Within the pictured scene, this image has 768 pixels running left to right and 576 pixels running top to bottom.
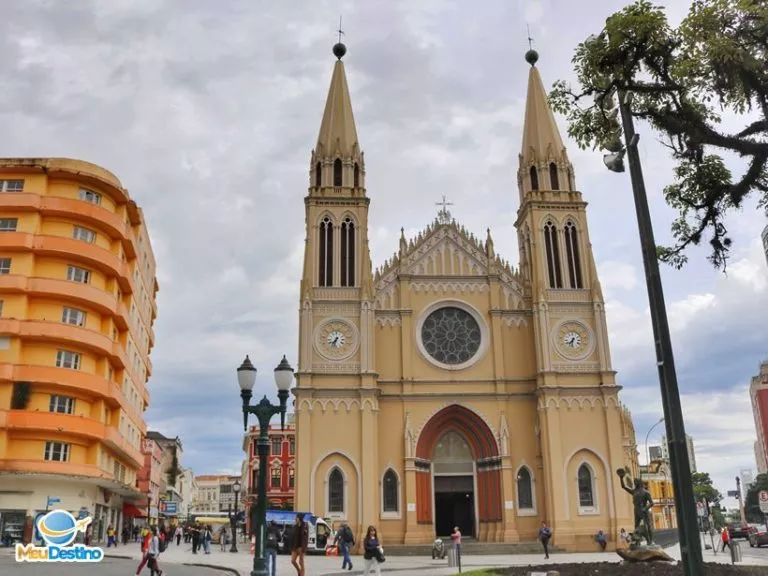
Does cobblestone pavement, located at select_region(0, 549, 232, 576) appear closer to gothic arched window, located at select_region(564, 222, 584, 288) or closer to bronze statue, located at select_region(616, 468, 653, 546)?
bronze statue, located at select_region(616, 468, 653, 546)

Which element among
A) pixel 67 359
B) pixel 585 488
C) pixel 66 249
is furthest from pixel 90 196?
pixel 585 488

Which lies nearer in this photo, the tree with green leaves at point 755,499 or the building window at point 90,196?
the building window at point 90,196

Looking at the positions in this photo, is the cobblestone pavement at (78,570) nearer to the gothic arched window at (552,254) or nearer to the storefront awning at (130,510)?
the gothic arched window at (552,254)

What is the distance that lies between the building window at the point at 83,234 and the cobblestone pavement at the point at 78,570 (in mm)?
17106

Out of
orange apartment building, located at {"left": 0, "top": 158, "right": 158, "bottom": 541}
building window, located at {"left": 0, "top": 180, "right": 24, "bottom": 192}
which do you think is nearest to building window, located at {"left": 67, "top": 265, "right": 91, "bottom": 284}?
orange apartment building, located at {"left": 0, "top": 158, "right": 158, "bottom": 541}

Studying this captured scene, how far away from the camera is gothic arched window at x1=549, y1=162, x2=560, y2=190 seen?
42.9m

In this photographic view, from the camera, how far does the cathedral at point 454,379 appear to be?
3622 centimetres

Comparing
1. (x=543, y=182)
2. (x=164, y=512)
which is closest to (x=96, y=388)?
(x=543, y=182)

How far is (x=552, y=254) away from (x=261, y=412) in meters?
28.7

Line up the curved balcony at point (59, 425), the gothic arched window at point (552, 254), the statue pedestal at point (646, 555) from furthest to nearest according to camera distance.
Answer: the gothic arched window at point (552, 254) < the curved balcony at point (59, 425) < the statue pedestal at point (646, 555)

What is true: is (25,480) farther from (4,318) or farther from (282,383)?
(282,383)

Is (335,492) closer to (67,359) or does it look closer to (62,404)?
(62,404)

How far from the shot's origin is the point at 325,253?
40000mm

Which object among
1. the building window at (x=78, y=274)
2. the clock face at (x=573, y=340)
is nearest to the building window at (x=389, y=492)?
the clock face at (x=573, y=340)
